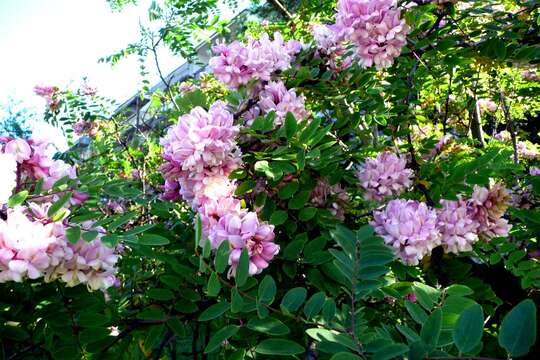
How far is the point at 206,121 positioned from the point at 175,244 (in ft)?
1.41

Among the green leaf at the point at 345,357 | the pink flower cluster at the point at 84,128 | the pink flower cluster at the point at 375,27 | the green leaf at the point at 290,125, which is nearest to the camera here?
the green leaf at the point at 345,357

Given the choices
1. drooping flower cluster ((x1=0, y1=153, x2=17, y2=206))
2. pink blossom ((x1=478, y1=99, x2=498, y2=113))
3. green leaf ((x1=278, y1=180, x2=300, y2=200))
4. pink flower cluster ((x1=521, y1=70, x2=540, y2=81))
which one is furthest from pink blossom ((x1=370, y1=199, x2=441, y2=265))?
pink blossom ((x1=478, y1=99, x2=498, y2=113))

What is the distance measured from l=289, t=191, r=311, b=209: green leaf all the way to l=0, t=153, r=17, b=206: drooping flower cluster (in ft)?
2.47

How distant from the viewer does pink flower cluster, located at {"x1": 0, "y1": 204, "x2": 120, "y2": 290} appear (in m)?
0.96

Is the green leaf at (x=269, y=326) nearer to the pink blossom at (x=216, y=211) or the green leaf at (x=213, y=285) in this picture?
the green leaf at (x=213, y=285)

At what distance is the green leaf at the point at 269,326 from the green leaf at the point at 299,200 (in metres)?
0.51

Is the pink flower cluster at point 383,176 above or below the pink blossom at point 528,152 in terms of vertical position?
above

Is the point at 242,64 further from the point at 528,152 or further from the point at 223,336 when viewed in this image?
the point at 528,152

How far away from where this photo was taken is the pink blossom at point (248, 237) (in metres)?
1.09

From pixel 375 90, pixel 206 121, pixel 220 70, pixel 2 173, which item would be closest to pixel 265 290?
pixel 206 121

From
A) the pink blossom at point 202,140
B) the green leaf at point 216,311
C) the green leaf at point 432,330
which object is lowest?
the green leaf at point 216,311

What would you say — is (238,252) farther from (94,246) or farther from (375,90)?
(375,90)

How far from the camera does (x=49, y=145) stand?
127 cm

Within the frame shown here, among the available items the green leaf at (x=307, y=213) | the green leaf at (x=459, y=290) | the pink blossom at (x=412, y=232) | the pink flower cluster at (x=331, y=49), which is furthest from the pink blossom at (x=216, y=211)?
the pink flower cluster at (x=331, y=49)
